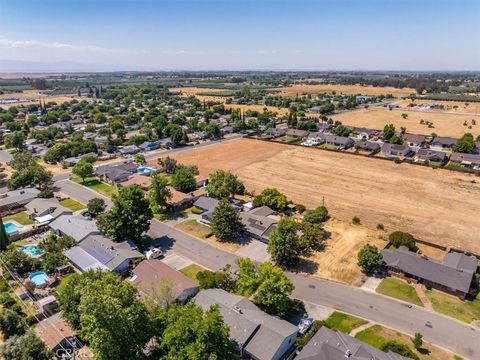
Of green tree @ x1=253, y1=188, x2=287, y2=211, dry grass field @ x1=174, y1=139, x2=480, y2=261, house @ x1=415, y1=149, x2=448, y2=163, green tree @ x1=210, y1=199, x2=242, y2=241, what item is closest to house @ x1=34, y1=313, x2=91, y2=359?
green tree @ x1=210, y1=199, x2=242, y2=241

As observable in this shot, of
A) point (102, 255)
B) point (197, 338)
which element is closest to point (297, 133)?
point (102, 255)

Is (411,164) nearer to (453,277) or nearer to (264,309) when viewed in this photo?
(453,277)

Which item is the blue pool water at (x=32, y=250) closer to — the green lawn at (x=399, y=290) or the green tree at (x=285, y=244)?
the green tree at (x=285, y=244)

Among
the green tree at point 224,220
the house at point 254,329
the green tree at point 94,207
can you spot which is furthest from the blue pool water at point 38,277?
the green tree at point 224,220

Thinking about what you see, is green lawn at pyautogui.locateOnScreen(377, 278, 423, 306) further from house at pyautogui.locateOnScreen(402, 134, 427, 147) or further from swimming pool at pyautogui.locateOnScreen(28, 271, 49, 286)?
house at pyautogui.locateOnScreen(402, 134, 427, 147)

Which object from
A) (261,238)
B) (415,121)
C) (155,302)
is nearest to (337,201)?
(261,238)
